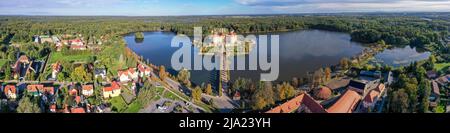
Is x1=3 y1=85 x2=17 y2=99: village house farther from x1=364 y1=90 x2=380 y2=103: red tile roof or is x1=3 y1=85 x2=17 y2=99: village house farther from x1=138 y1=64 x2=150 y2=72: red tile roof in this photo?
x1=364 y1=90 x2=380 y2=103: red tile roof

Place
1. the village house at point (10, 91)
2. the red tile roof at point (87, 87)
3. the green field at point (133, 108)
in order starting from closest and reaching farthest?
the green field at point (133, 108) → the village house at point (10, 91) → the red tile roof at point (87, 87)

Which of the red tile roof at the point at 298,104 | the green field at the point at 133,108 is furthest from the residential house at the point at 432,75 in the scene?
the green field at the point at 133,108

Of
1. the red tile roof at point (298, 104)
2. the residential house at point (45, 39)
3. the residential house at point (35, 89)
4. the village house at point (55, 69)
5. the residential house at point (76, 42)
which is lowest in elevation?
the red tile roof at point (298, 104)

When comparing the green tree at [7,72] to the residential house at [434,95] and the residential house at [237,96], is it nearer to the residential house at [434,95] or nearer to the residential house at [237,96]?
the residential house at [237,96]

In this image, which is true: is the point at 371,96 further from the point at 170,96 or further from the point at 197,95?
the point at 170,96

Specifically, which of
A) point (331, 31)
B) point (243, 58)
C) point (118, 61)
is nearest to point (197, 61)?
point (243, 58)
